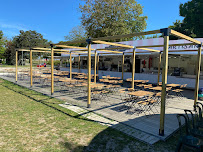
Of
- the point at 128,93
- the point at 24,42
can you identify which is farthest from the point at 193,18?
the point at 24,42

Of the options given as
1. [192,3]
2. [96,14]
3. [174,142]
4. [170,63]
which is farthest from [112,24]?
[174,142]

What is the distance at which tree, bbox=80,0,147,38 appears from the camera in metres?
28.6

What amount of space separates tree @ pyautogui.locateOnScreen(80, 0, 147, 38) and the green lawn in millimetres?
24757

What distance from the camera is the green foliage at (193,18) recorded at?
24266mm

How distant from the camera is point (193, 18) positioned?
2450 cm

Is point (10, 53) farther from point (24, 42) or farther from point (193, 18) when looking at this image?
point (193, 18)

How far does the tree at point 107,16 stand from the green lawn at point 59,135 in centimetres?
2476

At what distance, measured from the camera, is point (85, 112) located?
581 centimetres

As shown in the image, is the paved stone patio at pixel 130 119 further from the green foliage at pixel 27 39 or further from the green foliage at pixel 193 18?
the green foliage at pixel 27 39

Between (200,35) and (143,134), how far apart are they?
26.9 m

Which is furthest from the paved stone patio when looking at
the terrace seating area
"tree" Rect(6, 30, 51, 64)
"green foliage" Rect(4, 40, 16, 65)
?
"green foliage" Rect(4, 40, 16, 65)

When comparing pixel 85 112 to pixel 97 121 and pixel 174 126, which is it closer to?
pixel 97 121

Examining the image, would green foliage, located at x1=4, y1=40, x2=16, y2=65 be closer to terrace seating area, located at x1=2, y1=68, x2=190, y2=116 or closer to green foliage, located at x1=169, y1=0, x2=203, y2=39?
terrace seating area, located at x1=2, y1=68, x2=190, y2=116

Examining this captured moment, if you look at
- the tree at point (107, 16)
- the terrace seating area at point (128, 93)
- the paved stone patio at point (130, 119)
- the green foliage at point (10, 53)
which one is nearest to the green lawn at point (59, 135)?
the paved stone patio at point (130, 119)
